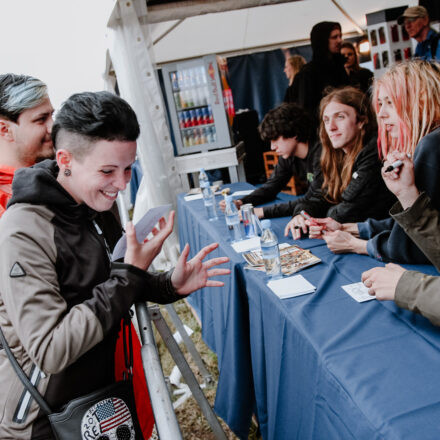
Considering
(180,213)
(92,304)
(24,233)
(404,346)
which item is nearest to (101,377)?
(92,304)

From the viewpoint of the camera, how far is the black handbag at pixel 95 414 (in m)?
0.89

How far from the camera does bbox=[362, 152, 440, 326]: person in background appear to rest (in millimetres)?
1097

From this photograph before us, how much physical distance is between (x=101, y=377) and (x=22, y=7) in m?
7.05

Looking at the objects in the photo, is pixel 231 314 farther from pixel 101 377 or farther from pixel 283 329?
pixel 101 377

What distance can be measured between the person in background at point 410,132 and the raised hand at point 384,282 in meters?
0.38

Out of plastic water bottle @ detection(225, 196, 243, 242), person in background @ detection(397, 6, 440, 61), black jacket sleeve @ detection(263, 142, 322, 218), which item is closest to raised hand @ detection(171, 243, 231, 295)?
plastic water bottle @ detection(225, 196, 243, 242)

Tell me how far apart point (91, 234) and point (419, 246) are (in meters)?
1.11

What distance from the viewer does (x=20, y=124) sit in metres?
1.47

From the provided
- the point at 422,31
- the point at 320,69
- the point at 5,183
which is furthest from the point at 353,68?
the point at 5,183

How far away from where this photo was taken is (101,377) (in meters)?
1.05

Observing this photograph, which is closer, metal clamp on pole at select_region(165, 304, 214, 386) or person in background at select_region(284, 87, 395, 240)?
metal clamp on pole at select_region(165, 304, 214, 386)

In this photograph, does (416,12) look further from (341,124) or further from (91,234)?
(91,234)

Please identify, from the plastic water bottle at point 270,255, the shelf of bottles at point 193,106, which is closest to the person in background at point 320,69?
the shelf of bottles at point 193,106

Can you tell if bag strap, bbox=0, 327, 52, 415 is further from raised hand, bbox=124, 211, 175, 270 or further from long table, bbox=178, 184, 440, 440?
long table, bbox=178, 184, 440, 440
